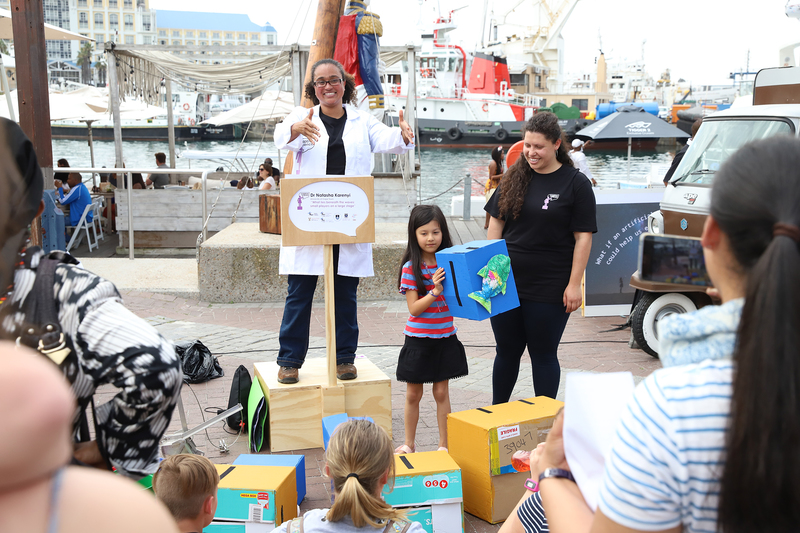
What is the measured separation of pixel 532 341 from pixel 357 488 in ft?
6.14

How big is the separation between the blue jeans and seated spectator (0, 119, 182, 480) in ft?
8.79

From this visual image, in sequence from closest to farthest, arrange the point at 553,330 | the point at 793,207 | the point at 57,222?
the point at 793,207
the point at 553,330
the point at 57,222

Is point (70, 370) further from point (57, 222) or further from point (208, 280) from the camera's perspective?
point (57, 222)

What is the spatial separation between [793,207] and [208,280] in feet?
24.0

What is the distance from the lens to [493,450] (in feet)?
10.8

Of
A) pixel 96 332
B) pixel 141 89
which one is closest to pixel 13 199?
pixel 96 332

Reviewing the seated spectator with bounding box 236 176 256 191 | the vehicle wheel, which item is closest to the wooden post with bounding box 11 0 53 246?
the vehicle wheel

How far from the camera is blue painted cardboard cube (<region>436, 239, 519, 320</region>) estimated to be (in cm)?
360

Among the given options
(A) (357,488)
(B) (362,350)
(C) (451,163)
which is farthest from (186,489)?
(C) (451,163)

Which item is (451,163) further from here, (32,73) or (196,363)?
(196,363)

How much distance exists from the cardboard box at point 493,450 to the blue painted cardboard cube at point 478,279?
0.56 metres

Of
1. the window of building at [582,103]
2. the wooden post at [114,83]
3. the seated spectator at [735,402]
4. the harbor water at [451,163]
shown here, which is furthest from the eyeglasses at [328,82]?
the window of building at [582,103]

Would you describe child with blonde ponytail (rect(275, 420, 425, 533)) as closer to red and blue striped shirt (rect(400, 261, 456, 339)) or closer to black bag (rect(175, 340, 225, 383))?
red and blue striped shirt (rect(400, 261, 456, 339))

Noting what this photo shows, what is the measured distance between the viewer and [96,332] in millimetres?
1411
